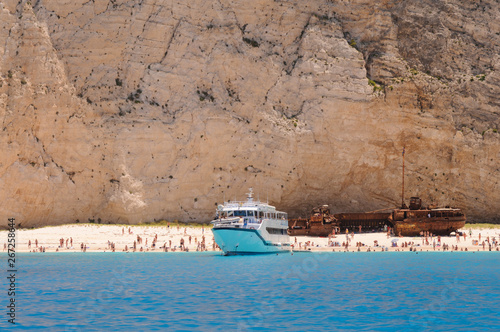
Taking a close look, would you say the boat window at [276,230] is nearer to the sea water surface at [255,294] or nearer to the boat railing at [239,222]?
the boat railing at [239,222]

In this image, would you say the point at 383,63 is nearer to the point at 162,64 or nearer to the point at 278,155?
the point at 278,155

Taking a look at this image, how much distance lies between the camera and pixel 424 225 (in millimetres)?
58094

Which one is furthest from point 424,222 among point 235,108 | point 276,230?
point 235,108

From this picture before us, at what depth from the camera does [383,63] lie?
234 ft

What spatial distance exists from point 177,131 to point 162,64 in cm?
817

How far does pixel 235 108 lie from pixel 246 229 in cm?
2418

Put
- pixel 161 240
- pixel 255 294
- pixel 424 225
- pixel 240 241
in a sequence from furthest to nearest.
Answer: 1. pixel 424 225
2. pixel 161 240
3. pixel 240 241
4. pixel 255 294

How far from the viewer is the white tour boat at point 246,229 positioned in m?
43.7

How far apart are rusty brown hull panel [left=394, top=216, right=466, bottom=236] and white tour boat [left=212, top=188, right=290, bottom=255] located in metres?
15.8

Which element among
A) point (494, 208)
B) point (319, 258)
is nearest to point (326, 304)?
point (319, 258)

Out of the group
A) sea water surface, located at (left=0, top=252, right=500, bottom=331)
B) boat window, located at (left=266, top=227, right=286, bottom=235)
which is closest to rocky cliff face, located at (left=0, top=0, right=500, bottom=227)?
boat window, located at (left=266, top=227, right=286, bottom=235)

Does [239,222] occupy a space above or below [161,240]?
above

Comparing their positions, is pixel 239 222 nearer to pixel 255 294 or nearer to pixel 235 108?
pixel 255 294

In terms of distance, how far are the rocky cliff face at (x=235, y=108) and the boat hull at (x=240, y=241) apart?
54.4 ft
